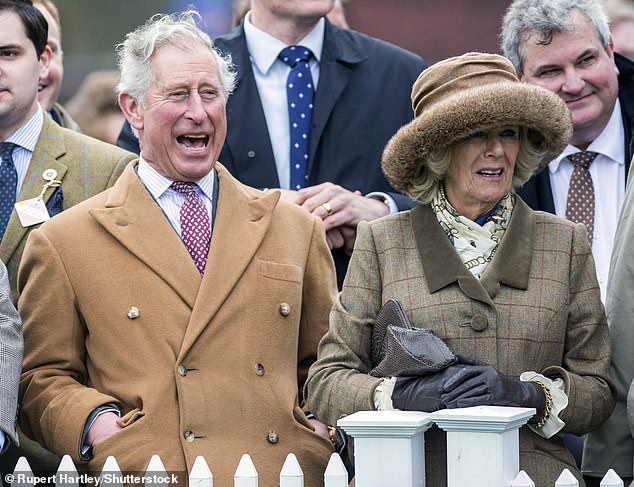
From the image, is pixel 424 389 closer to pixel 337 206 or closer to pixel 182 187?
pixel 182 187

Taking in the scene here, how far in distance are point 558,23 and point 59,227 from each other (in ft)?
7.12

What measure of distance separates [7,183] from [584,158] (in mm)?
2276

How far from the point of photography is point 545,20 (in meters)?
5.32

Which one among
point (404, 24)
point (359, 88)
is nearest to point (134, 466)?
point (359, 88)

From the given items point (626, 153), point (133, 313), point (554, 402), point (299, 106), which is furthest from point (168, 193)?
point (626, 153)

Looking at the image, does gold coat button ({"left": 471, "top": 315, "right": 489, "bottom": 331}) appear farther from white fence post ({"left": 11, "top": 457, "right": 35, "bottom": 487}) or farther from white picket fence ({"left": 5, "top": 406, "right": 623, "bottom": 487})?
white fence post ({"left": 11, "top": 457, "right": 35, "bottom": 487})

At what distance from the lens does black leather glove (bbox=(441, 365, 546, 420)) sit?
3670mm

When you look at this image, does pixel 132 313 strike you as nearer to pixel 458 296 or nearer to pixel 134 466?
pixel 134 466

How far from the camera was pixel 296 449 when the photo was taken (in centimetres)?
434

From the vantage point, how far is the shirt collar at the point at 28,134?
16.4 ft

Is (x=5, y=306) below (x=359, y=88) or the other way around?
below

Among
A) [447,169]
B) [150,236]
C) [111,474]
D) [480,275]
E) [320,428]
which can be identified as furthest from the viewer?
[320,428]

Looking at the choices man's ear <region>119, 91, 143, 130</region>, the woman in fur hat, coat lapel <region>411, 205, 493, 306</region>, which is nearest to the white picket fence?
the woman in fur hat

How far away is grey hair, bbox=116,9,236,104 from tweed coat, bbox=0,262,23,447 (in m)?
0.83
